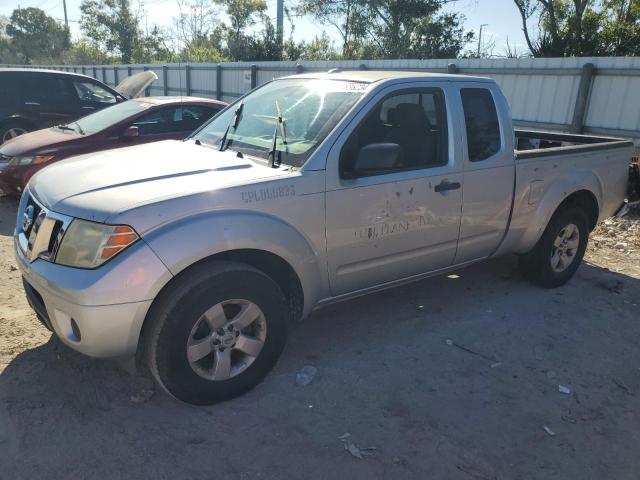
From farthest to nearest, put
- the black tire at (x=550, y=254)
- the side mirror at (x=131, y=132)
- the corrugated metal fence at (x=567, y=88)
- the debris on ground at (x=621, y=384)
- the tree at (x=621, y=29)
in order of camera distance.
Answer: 1. the tree at (x=621, y=29)
2. the corrugated metal fence at (x=567, y=88)
3. the side mirror at (x=131, y=132)
4. the black tire at (x=550, y=254)
5. the debris on ground at (x=621, y=384)

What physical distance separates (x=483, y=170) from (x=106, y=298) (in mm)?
2823

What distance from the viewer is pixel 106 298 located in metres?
2.54

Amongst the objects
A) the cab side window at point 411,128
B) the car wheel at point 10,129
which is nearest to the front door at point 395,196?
the cab side window at point 411,128

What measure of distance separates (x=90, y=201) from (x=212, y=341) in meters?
0.98

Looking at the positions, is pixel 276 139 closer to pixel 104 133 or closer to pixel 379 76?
pixel 379 76

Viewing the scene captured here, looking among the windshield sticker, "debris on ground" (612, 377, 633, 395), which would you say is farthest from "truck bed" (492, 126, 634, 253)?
the windshield sticker

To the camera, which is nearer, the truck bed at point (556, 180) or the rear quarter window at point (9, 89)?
the truck bed at point (556, 180)

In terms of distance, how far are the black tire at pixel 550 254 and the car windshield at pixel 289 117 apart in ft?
7.70

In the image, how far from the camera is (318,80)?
3.92 meters

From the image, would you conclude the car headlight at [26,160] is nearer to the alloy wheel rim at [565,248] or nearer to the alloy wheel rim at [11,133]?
the alloy wheel rim at [11,133]

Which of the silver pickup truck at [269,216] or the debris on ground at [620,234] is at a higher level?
the silver pickup truck at [269,216]

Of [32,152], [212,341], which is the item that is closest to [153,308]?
[212,341]

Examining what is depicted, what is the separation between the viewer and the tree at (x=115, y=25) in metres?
48.4

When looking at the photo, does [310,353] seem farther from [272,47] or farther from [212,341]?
[272,47]
